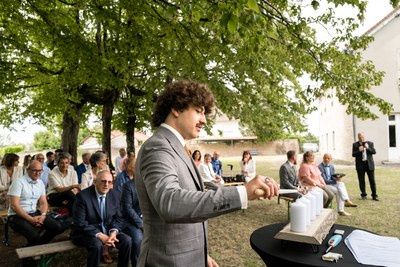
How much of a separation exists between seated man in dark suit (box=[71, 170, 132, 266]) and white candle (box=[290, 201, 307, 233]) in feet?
9.55

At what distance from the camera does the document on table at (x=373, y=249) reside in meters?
2.45

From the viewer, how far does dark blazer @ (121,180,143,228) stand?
5305 mm

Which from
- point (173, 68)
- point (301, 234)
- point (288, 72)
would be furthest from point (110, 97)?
point (301, 234)

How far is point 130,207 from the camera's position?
5398mm

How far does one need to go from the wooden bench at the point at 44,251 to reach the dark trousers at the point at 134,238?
2.57 ft

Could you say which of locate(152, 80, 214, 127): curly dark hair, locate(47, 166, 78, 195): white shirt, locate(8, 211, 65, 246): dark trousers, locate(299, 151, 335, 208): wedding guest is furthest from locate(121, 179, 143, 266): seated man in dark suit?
locate(299, 151, 335, 208): wedding guest

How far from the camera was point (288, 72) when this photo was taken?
1252 cm

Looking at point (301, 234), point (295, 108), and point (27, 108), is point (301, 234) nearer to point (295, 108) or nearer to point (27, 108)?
point (295, 108)

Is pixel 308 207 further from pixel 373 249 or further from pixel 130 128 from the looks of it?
pixel 130 128

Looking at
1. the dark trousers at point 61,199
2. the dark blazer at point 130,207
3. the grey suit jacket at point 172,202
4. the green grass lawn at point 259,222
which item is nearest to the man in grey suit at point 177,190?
the grey suit jacket at point 172,202

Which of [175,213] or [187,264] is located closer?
[175,213]

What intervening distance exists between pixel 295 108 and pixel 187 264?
49.9ft

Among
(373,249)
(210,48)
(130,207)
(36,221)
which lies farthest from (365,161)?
(36,221)

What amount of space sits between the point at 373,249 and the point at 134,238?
3377 millimetres
